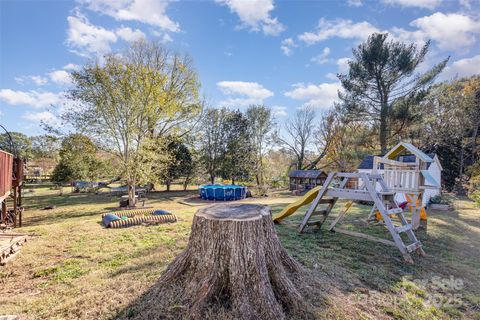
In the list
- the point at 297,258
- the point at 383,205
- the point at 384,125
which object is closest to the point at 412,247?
the point at 383,205

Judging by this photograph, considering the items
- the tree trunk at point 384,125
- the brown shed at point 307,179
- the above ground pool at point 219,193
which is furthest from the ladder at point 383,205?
the brown shed at point 307,179

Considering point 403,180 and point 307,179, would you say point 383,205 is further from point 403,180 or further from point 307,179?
point 307,179

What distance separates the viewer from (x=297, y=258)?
4145 millimetres

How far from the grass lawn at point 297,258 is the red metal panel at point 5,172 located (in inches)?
90.7

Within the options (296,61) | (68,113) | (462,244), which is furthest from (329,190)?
(68,113)

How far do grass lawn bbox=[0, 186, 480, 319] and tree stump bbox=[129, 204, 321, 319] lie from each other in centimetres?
43

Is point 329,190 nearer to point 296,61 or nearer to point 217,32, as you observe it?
point 217,32

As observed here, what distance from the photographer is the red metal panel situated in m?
7.35

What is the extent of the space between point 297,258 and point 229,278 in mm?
2046

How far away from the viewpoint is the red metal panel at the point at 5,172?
7.35m

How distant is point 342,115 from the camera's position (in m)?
22.0

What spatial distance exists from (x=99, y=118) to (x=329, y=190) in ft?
45.8

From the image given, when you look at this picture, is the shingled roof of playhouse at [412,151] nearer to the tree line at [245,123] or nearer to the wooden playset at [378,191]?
the wooden playset at [378,191]

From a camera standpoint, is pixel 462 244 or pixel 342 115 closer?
pixel 462 244
